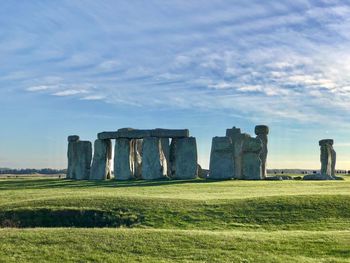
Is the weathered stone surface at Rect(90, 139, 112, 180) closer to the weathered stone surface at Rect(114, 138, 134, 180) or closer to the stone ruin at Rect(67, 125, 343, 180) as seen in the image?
the stone ruin at Rect(67, 125, 343, 180)

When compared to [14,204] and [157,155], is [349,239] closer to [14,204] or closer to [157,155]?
[14,204]

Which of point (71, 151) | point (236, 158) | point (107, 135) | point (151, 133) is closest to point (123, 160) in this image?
point (107, 135)

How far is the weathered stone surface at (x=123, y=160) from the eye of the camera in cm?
4669

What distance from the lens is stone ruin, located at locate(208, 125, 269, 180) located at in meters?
45.4

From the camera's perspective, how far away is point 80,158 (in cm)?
5103

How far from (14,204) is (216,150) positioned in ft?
71.2

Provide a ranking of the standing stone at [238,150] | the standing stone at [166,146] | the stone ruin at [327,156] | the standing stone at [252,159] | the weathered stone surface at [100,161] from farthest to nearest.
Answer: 1. the stone ruin at [327,156]
2. the standing stone at [166,146]
3. the weathered stone surface at [100,161]
4. the standing stone at [238,150]
5. the standing stone at [252,159]

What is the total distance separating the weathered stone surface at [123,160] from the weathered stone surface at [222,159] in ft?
24.6

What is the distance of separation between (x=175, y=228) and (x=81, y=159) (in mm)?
29011

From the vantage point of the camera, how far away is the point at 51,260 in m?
18.2

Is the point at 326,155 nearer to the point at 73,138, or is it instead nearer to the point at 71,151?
the point at 73,138

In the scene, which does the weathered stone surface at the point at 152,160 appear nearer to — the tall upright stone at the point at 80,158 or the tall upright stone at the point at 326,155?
the tall upright stone at the point at 80,158

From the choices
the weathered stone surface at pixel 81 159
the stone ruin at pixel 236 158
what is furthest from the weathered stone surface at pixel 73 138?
the stone ruin at pixel 236 158

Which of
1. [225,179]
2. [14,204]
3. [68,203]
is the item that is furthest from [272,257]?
[225,179]
